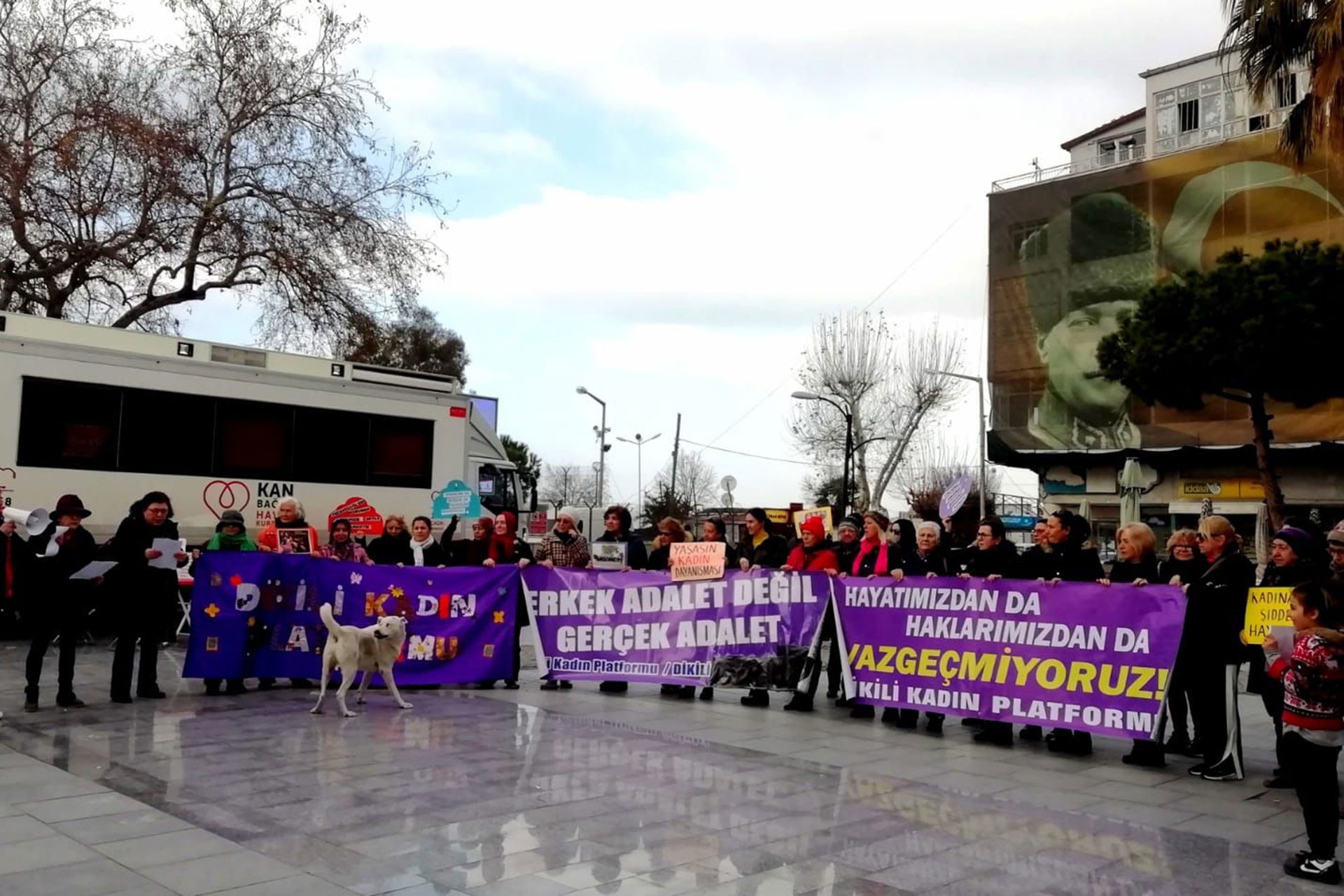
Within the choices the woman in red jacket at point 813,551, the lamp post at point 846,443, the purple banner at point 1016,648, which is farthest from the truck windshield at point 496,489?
the lamp post at point 846,443

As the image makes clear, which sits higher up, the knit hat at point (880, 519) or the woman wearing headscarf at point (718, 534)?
the knit hat at point (880, 519)

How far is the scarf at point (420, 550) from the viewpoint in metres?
11.7

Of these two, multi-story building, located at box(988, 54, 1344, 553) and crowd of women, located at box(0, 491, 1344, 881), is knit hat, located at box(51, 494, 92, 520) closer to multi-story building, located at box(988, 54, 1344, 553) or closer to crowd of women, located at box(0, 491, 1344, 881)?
crowd of women, located at box(0, 491, 1344, 881)

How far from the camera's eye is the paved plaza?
16.5ft

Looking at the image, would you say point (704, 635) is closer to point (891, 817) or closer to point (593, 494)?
point (891, 817)

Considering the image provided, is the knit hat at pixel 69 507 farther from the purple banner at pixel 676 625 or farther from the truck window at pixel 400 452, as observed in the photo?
the truck window at pixel 400 452

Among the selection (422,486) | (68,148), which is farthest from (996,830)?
(68,148)

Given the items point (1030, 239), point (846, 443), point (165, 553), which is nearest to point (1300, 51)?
point (165, 553)

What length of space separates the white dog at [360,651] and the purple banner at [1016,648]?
12.7ft

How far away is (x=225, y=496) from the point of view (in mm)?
14891

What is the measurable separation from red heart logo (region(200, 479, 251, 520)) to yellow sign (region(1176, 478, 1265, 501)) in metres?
39.7

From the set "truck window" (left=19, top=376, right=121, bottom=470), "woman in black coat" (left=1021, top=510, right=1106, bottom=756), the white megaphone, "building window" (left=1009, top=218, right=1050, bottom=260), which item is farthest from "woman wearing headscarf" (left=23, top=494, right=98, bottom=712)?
"building window" (left=1009, top=218, right=1050, bottom=260)

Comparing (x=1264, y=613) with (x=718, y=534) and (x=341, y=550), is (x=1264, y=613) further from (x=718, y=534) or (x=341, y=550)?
(x=341, y=550)

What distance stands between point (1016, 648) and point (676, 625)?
330 centimetres
